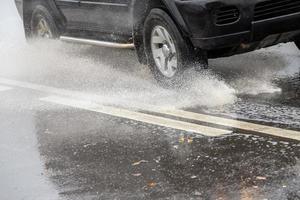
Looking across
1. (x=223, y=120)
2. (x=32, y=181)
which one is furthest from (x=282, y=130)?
(x=32, y=181)

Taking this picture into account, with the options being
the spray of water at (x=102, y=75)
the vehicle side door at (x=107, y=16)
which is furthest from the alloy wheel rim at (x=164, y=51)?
the vehicle side door at (x=107, y=16)

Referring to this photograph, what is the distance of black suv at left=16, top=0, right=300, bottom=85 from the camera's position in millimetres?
6805

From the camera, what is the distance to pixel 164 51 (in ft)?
24.8

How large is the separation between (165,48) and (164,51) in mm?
46

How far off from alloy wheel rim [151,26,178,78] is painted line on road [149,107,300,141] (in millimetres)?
799

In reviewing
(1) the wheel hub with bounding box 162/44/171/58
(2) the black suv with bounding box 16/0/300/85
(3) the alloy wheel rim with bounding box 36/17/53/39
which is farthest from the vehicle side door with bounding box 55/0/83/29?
(1) the wheel hub with bounding box 162/44/171/58

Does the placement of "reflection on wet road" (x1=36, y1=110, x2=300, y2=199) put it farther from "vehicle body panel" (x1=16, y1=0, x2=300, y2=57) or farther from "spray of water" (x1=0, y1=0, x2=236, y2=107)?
"vehicle body panel" (x1=16, y1=0, x2=300, y2=57)

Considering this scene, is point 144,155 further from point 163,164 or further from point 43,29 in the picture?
point 43,29

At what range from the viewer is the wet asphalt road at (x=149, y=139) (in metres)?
4.75

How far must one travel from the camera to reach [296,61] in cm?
849

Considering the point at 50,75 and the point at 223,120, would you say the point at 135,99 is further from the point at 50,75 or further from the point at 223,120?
the point at 50,75

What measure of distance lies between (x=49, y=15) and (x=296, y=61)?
3.49 m

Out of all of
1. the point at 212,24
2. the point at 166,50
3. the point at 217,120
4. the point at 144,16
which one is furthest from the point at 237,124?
the point at 144,16

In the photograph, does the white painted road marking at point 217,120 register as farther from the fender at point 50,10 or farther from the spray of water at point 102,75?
the fender at point 50,10
